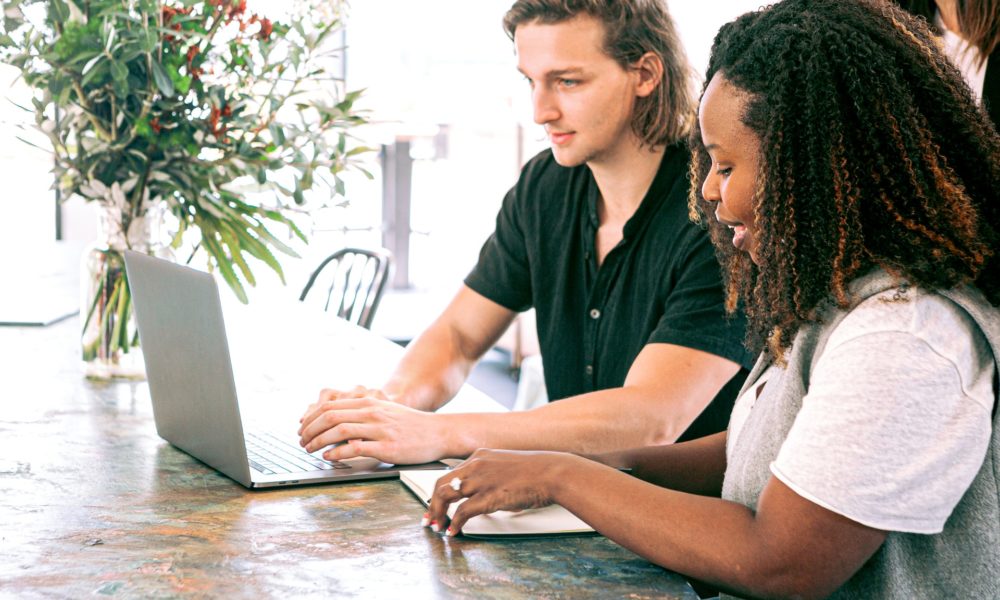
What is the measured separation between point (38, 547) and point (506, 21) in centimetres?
117

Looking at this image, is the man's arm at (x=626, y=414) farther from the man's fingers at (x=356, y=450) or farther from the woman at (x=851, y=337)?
the woman at (x=851, y=337)

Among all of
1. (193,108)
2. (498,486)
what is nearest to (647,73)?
(193,108)

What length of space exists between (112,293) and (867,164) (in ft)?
4.23

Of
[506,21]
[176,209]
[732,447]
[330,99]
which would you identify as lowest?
[732,447]

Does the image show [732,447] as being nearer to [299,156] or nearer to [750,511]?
[750,511]

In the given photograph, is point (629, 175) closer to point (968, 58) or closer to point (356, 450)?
point (968, 58)

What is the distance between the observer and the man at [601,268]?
4.83ft

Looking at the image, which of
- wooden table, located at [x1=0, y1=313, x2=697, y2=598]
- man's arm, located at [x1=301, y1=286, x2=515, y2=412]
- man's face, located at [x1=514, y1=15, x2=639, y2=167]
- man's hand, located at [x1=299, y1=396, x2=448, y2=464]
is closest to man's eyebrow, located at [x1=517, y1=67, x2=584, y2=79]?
man's face, located at [x1=514, y1=15, x2=639, y2=167]

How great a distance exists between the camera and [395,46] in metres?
6.12

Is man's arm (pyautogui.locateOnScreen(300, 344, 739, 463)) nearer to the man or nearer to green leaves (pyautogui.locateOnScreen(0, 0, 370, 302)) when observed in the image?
the man

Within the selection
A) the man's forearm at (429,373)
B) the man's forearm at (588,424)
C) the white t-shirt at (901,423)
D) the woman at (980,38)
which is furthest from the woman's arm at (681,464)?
the woman at (980,38)

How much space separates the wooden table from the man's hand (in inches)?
2.2

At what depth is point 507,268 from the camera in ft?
6.32

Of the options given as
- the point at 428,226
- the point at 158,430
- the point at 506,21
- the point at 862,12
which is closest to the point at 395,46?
the point at 428,226
